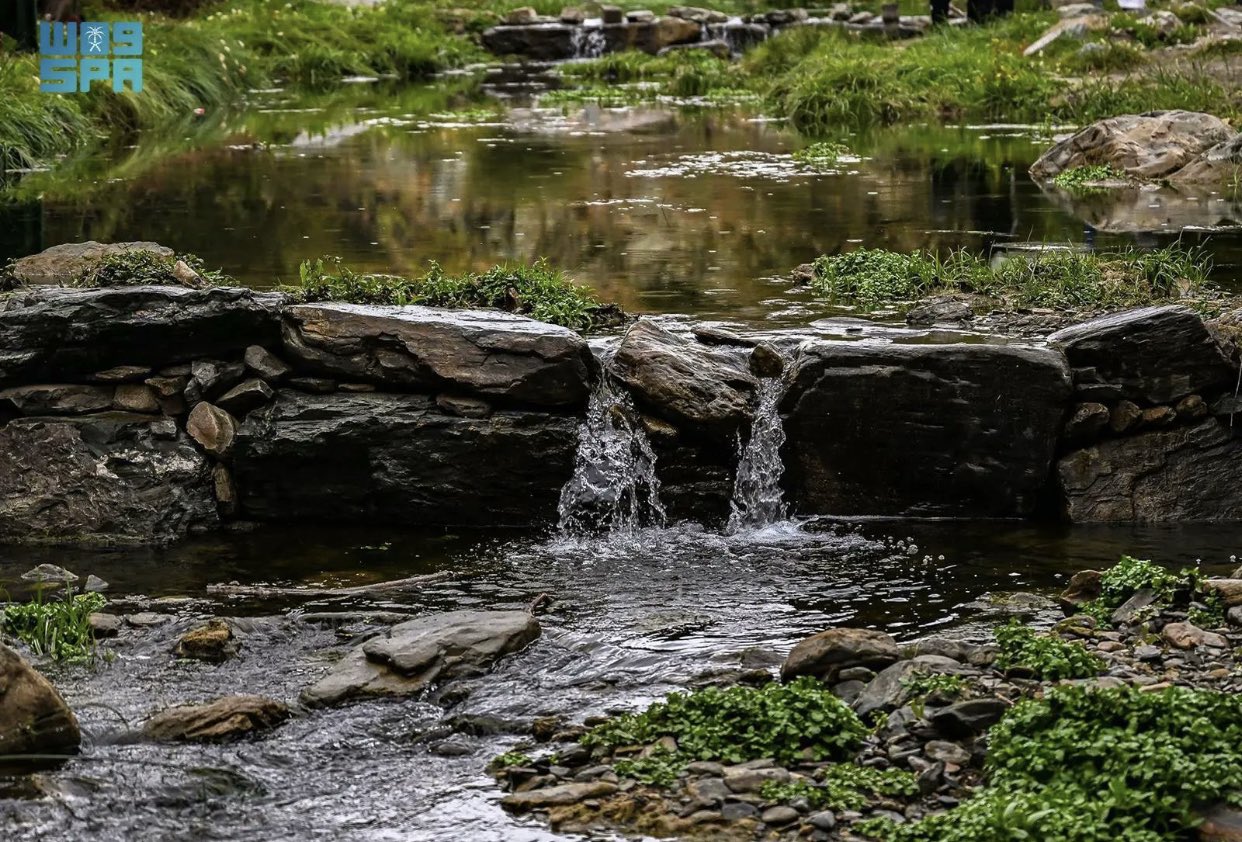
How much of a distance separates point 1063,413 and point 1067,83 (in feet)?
57.6

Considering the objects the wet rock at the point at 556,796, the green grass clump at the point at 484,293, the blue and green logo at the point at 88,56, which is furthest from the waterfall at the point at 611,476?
the blue and green logo at the point at 88,56

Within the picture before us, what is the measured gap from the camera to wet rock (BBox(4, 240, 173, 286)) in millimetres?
11109

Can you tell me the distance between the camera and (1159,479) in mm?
9469

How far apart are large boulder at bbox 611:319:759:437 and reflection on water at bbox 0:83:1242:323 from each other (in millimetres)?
1614

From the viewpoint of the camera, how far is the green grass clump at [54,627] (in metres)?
7.20

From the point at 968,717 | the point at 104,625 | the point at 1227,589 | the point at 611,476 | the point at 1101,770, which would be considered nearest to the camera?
the point at 1101,770

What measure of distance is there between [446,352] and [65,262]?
3.52 meters

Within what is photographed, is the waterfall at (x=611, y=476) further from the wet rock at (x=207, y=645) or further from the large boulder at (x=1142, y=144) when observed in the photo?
the large boulder at (x=1142, y=144)

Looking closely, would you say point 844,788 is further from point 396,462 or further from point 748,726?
point 396,462

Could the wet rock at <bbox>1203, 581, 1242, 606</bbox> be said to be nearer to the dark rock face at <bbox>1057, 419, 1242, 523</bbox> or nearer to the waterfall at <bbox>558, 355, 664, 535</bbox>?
the dark rock face at <bbox>1057, 419, 1242, 523</bbox>

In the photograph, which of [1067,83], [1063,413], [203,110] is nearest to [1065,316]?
[1063,413]

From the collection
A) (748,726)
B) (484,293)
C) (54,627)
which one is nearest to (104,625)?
(54,627)

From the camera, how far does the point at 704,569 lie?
8617mm

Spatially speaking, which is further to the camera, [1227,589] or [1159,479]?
[1159,479]
